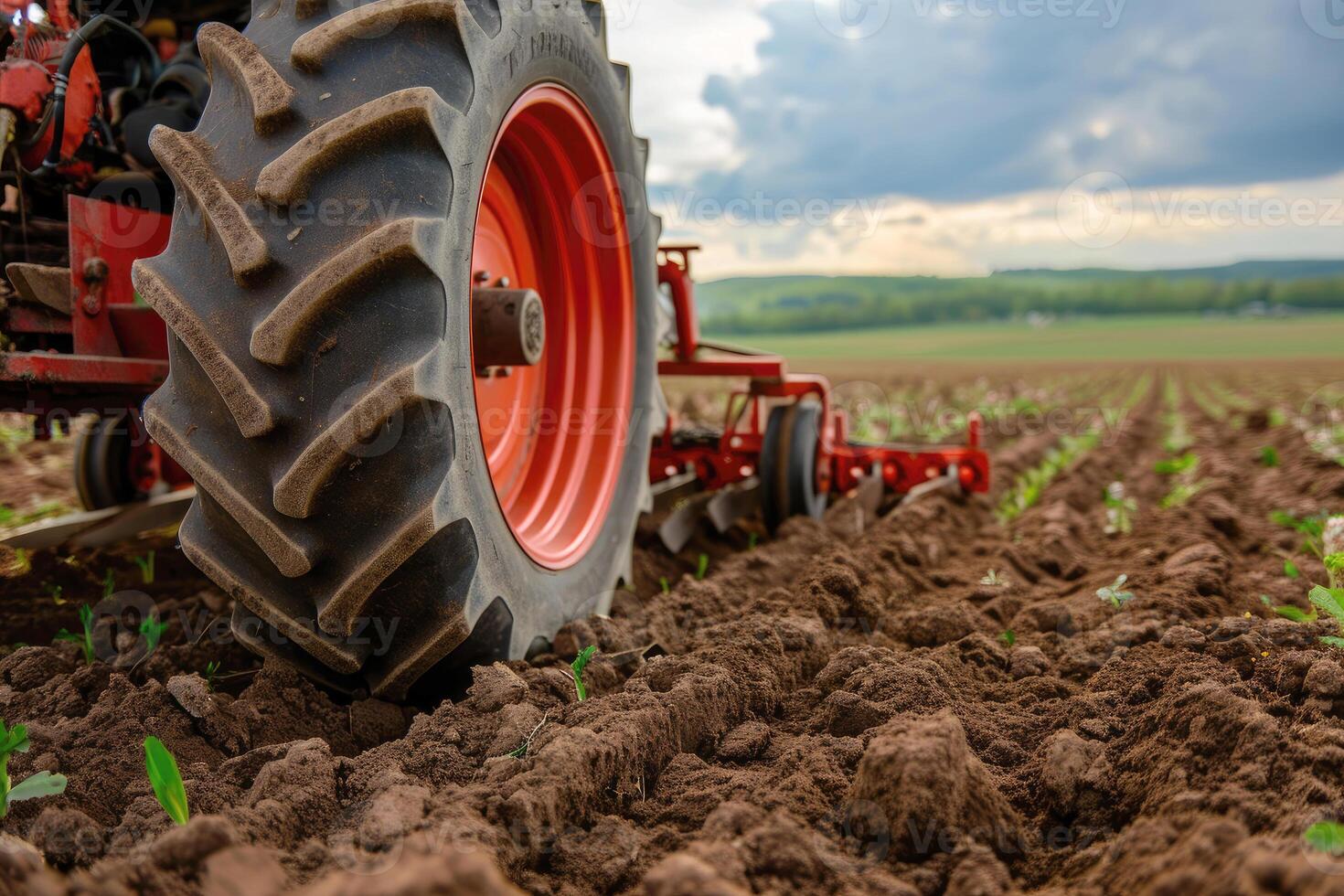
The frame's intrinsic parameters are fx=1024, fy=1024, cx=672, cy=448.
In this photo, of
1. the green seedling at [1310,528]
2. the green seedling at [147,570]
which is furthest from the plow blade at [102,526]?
the green seedling at [1310,528]

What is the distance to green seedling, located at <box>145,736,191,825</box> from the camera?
160 cm

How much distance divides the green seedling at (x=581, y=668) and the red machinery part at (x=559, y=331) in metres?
0.44

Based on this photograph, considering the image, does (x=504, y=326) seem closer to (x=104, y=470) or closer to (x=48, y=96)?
(x=48, y=96)

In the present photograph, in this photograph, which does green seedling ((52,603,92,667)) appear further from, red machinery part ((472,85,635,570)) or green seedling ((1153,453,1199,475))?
green seedling ((1153,453,1199,475))

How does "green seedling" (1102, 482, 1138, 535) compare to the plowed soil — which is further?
"green seedling" (1102, 482, 1138, 535)

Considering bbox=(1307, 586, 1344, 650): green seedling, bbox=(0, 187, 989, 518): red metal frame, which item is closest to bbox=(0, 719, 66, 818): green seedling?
bbox=(0, 187, 989, 518): red metal frame

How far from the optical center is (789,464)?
448 centimetres

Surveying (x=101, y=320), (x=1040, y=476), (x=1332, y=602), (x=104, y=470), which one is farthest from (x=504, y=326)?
(x=1040, y=476)

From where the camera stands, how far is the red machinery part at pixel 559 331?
2.96m

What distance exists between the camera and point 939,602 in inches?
134

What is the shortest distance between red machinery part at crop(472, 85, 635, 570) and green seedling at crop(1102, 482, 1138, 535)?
286 cm

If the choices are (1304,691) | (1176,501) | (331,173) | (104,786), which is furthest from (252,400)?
(1176,501)

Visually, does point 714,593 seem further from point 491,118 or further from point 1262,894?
point 1262,894

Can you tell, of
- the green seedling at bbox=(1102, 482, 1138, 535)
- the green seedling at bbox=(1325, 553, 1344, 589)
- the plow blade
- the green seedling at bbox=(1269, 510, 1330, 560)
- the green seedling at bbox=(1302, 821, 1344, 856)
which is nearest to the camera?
the green seedling at bbox=(1302, 821, 1344, 856)
